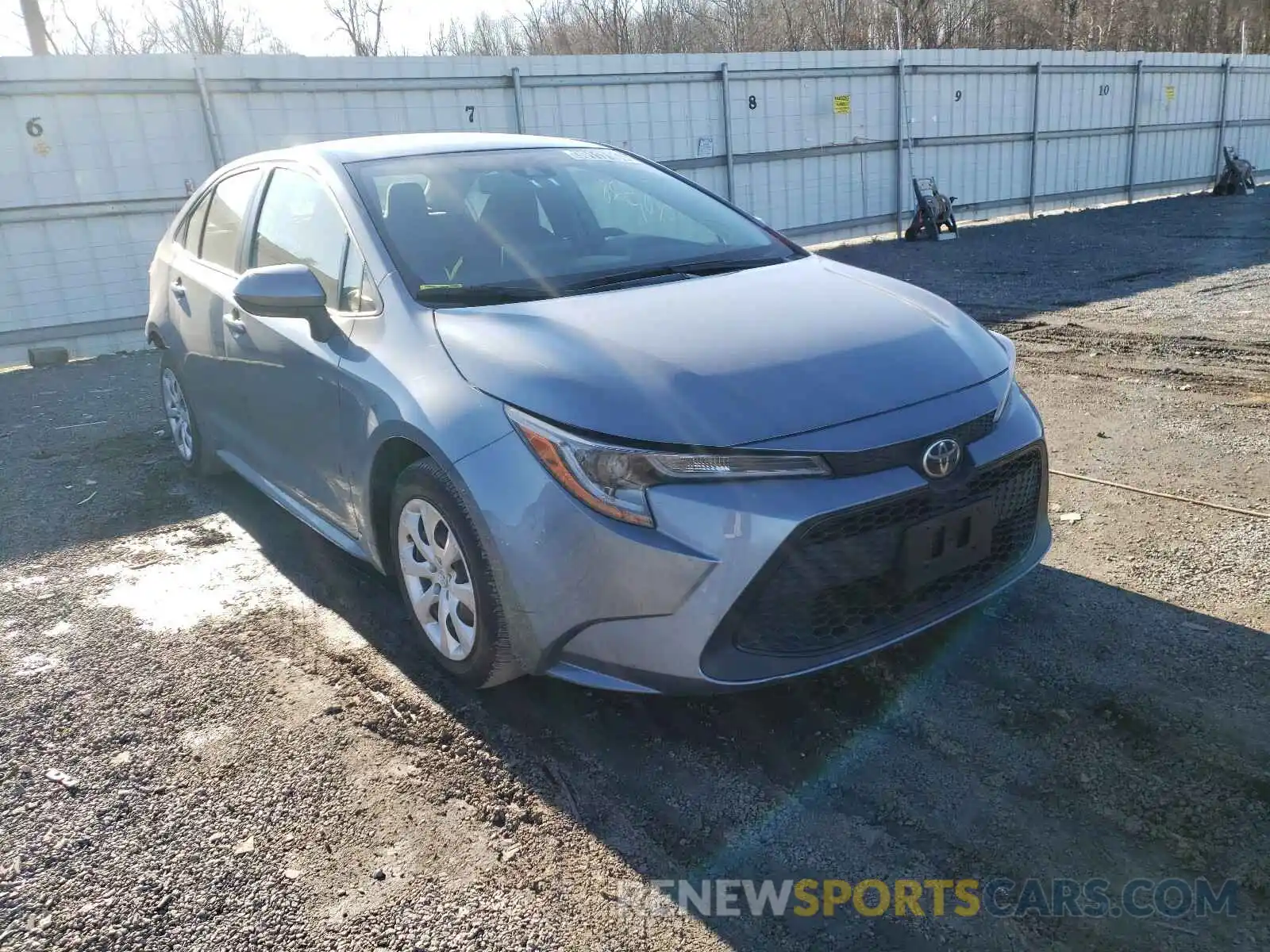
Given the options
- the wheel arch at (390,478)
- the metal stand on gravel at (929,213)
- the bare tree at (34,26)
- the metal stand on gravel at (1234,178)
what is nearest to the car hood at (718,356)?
the wheel arch at (390,478)

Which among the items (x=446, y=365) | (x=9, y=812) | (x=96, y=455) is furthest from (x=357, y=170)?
(x=96, y=455)

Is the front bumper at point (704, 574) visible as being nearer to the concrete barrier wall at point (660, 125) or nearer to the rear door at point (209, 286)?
the rear door at point (209, 286)

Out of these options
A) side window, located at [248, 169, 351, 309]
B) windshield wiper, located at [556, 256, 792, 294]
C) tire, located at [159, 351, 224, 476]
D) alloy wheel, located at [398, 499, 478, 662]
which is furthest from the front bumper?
tire, located at [159, 351, 224, 476]

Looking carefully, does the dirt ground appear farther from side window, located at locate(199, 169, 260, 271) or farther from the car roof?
the car roof

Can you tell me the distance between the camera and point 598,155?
4070mm

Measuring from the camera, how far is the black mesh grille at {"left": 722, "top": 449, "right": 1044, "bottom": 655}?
2.30 m

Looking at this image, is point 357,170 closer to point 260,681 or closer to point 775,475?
point 260,681

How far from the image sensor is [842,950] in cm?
192

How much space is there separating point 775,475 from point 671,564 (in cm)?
33

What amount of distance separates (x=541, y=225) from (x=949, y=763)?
7.34 ft

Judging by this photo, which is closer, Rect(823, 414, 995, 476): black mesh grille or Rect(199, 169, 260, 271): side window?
Rect(823, 414, 995, 476): black mesh grille

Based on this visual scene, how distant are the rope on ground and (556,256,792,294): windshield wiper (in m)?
1.87

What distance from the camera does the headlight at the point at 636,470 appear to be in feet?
7.63

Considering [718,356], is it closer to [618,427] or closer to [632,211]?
[618,427]
